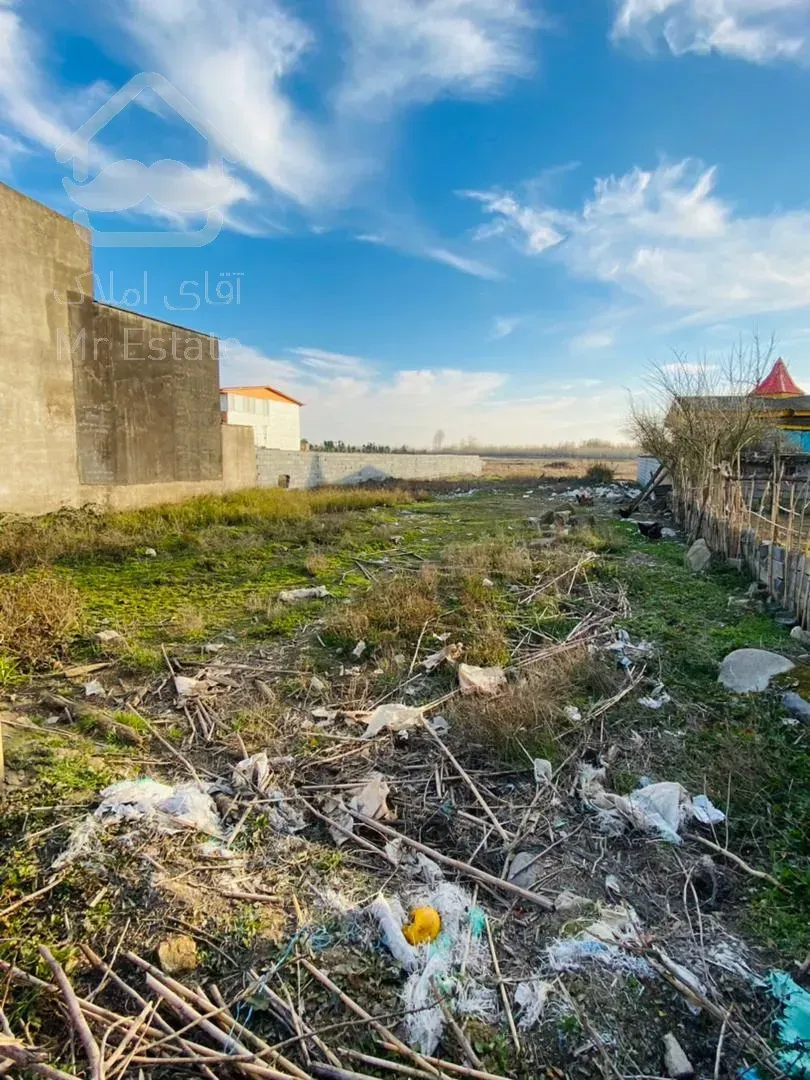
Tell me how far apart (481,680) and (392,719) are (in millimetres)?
751

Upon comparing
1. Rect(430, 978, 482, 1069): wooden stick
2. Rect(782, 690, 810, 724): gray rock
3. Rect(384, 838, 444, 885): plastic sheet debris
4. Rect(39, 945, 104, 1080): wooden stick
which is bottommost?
Rect(430, 978, 482, 1069): wooden stick

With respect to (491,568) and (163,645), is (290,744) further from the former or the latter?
(491,568)

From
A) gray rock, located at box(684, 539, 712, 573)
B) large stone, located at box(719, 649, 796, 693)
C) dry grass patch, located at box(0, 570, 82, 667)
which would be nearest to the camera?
large stone, located at box(719, 649, 796, 693)

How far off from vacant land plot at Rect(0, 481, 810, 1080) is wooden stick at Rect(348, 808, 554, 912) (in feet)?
0.05

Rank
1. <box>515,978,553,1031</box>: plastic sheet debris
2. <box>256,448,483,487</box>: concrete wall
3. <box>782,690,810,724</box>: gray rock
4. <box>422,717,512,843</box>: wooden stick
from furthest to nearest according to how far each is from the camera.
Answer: <box>256,448,483,487</box>: concrete wall < <box>782,690,810,724</box>: gray rock < <box>422,717,512,843</box>: wooden stick < <box>515,978,553,1031</box>: plastic sheet debris

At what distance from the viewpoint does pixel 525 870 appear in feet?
6.95

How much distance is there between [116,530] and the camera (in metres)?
8.01

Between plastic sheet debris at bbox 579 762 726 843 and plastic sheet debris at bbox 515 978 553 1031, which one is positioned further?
plastic sheet debris at bbox 579 762 726 843

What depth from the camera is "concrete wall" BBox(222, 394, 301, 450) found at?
3325 centimetres

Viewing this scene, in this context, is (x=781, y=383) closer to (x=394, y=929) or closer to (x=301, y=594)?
(x=301, y=594)

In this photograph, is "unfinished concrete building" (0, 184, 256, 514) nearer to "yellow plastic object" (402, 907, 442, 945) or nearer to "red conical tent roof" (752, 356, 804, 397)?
"yellow plastic object" (402, 907, 442, 945)

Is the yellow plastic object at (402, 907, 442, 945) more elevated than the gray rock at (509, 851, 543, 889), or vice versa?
the yellow plastic object at (402, 907, 442, 945)

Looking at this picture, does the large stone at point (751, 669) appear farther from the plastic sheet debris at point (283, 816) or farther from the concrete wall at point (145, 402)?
the concrete wall at point (145, 402)

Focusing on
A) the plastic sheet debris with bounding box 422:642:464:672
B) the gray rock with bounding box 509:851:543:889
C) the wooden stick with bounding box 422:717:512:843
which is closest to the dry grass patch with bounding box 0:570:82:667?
the plastic sheet debris with bounding box 422:642:464:672
